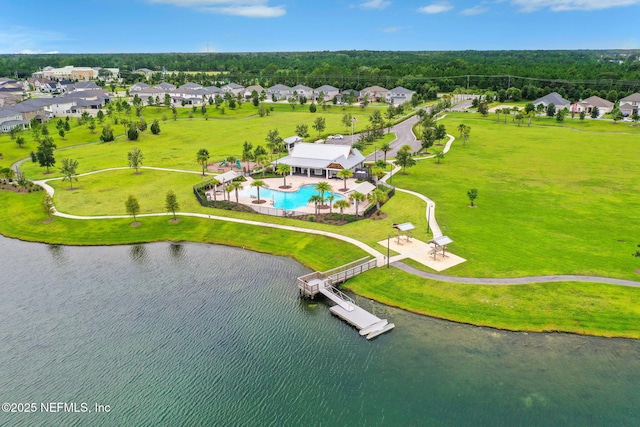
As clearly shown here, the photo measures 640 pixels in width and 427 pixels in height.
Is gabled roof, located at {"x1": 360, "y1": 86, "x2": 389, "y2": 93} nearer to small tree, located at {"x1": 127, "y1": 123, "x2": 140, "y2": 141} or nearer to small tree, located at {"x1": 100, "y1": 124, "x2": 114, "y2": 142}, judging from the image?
small tree, located at {"x1": 127, "y1": 123, "x2": 140, "y2": 141}

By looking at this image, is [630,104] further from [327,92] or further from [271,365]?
[271,365]

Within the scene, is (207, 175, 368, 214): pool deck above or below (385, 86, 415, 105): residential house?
below

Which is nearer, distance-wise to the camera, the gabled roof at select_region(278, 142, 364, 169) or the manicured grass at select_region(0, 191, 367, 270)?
the manicured grass at select_region(0, 191, 367, 270)

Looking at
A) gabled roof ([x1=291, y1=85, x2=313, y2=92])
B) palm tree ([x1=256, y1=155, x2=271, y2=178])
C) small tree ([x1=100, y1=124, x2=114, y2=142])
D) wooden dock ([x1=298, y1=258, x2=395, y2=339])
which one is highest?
gabled roof ([x1=291, y1=85, x2=313, y2=92])

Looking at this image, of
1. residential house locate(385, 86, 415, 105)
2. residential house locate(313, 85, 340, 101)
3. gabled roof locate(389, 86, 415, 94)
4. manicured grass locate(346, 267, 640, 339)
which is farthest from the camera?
residential house locate(313, 85, 340, 101)

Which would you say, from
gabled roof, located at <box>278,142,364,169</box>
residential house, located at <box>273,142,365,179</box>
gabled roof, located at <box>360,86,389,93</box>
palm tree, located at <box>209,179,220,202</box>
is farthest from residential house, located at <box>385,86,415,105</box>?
palm tree, located at <box>209,179,220,202</box>

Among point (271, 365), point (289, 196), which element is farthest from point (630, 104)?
point (271, 365)

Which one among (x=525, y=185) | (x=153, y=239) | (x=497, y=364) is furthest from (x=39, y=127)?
(x=497, y=364)

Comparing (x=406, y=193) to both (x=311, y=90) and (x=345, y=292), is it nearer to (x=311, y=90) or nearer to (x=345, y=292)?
(x=345, y=292)
